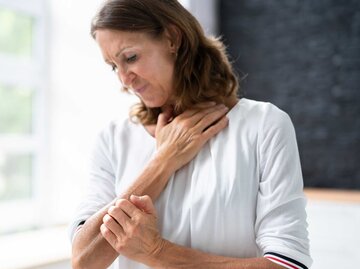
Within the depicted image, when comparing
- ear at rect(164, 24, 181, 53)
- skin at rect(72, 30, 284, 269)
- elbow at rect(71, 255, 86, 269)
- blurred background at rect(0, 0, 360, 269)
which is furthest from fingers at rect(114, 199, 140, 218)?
blurred background at rect(0, 0, 360, 269)

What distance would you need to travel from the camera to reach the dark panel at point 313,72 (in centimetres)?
312

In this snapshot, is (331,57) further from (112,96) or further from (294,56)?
(112,96)

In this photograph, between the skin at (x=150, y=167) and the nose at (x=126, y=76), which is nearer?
the skin at (x=150, y=167)

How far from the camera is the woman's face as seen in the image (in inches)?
54.9

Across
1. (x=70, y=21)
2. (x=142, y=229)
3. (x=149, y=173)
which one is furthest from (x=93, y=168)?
(x=70, y=21)

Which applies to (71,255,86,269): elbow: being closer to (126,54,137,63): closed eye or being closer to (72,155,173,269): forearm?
(72,155,173,269): forearm

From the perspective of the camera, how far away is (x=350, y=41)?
10.3 feet

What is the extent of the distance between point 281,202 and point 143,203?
1.13 feet

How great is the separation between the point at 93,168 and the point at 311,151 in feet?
6.80

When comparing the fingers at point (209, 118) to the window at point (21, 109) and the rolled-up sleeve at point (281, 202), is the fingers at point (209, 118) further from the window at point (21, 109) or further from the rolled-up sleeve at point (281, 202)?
the window at point (21, 109)

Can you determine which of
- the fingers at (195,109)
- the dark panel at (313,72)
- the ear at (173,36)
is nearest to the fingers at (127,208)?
the fingers at (195,109)

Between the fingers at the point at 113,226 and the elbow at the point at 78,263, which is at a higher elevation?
the fingers at the point at 113,226

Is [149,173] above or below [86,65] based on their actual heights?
below

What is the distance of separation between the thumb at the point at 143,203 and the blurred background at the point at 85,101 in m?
1.69
